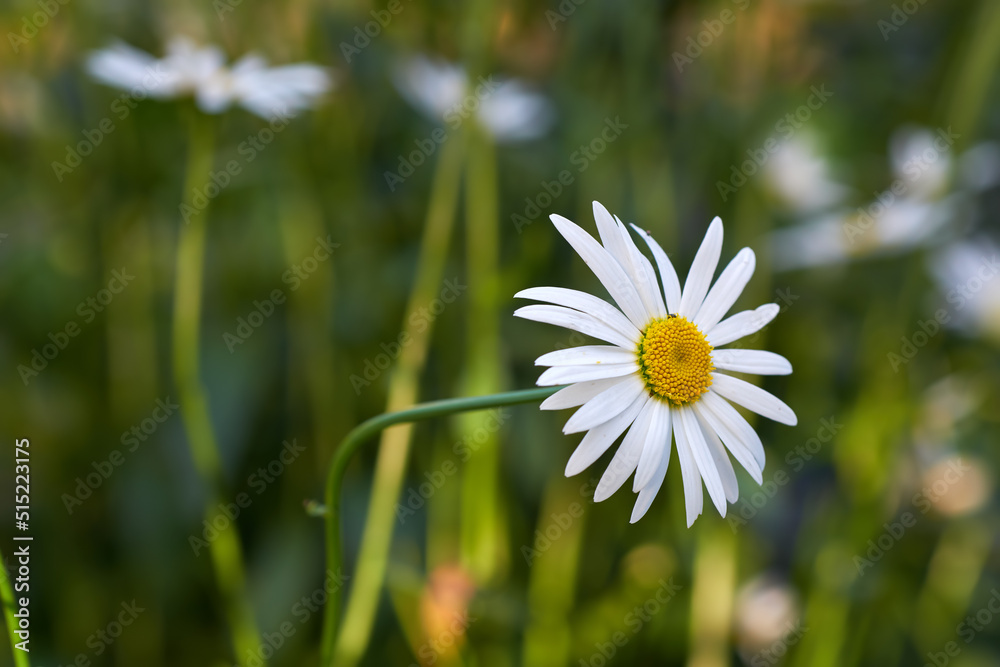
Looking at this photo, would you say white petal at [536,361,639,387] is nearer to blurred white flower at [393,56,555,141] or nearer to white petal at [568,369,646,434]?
white petal at [568,369,646,434]

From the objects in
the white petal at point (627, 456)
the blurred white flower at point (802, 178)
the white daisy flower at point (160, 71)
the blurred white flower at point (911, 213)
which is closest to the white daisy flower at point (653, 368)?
the white petal at point (627, 456)

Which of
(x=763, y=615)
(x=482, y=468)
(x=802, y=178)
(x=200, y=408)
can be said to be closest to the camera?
(x=200, y=408)

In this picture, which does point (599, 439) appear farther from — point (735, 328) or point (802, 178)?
point (802, 178)

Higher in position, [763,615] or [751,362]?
[751,362]

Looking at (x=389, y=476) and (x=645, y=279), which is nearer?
(x=645, y=279)

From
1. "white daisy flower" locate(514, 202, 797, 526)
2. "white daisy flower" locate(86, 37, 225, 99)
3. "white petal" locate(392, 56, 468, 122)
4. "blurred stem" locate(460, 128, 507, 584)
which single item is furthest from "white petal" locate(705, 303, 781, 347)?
"white petal" locate(392, 56, 468, 122)

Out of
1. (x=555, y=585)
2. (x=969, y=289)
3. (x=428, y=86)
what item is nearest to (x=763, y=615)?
(x=555, y=585)

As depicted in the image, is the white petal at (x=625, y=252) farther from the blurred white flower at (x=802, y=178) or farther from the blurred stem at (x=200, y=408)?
the blurred white flower at (x=802, y=178)
